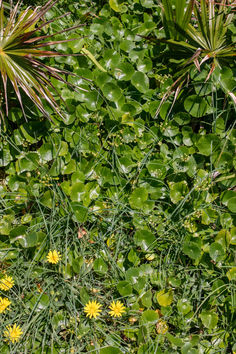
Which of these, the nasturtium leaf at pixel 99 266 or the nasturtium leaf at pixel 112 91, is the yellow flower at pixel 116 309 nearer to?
the nasturtium leaf at pixel 99 266

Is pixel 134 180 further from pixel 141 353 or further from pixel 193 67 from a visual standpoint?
pixel 141 353

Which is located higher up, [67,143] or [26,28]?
[26,28]

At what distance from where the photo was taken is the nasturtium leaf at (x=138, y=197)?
2.27 metres

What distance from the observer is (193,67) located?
7.52ft

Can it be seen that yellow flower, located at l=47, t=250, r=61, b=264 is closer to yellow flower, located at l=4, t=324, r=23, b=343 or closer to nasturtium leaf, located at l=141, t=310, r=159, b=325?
yellow flower, located at l=4, t=324, r=23, b=343

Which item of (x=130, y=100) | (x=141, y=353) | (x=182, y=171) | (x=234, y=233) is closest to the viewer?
(x=141, y=353)

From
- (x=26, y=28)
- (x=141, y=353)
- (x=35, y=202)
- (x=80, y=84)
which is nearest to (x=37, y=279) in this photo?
(x=35, y=202)

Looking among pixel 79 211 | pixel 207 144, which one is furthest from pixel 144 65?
pixel 79 211

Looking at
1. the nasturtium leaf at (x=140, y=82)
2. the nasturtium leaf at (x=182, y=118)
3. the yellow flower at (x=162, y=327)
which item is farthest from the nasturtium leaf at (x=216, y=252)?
the nasturtium leaf at (x=140, y=82)

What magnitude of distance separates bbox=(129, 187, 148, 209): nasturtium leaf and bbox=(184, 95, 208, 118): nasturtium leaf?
1.99 ft

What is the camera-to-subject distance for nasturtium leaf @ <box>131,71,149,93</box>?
7.94 ft

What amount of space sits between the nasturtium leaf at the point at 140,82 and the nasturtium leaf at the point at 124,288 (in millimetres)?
1258

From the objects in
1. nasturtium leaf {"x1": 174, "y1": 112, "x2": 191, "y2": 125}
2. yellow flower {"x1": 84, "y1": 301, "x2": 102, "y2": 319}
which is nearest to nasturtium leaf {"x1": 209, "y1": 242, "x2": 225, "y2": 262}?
yellow flower {"x1": 84, "y1": 301, "x2": 102, "y2": 319}

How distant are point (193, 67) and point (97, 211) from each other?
3.65 ft
